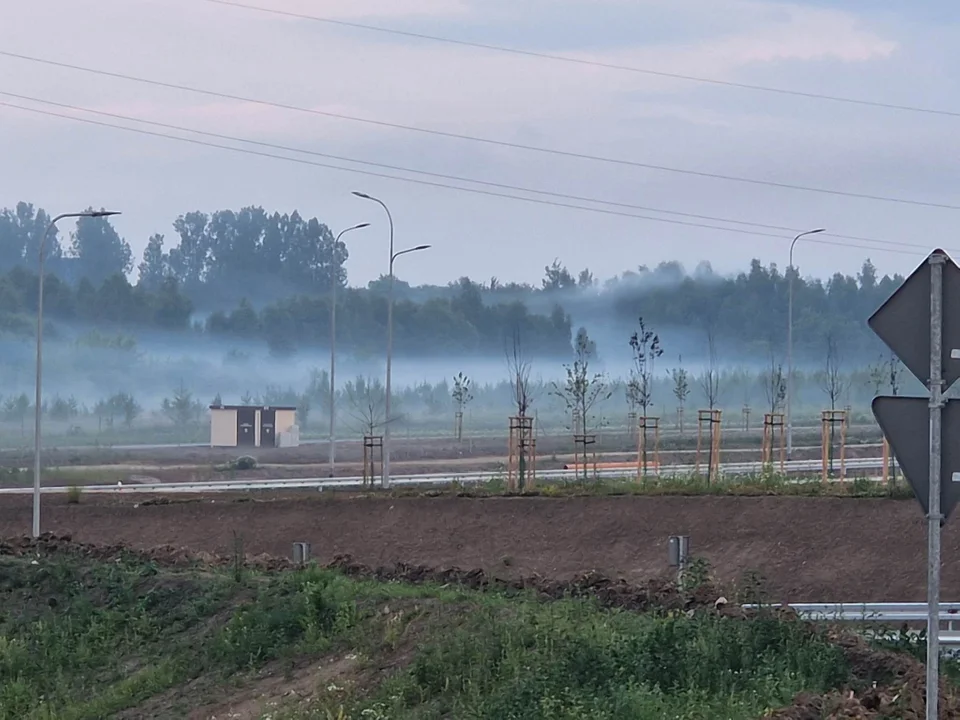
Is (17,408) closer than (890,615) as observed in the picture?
No

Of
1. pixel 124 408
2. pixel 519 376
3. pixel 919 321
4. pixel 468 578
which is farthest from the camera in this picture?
pixel 124 408

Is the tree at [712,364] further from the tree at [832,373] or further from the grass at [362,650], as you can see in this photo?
the grass at [362,650]

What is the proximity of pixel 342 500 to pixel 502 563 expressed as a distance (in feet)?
26.4

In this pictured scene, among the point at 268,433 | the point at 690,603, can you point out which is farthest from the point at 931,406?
the point at 268,433

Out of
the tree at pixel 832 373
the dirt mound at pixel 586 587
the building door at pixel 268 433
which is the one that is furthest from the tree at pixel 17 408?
the dirt mound at pixel 586 587

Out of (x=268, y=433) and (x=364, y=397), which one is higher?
(x=364, y=397)

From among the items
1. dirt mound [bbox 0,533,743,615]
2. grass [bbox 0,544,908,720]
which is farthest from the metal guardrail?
grass [bbox 0,544,908,720]

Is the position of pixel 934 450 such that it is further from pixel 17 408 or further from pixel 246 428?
pixel 17 408

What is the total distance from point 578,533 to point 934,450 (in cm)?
2089

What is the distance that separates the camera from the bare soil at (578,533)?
77.3 ft

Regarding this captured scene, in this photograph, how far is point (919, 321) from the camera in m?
7.14

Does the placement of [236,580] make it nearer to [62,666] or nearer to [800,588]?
[62,666]

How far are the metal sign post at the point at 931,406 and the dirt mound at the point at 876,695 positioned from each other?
182cm

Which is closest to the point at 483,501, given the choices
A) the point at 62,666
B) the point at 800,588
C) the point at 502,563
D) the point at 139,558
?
the point at 502,563
